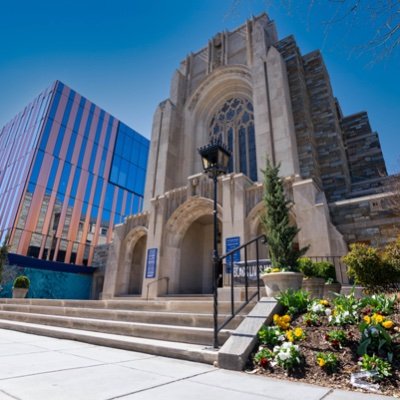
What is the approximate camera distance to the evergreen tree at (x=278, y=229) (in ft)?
27.0

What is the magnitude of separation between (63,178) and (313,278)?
88.4 feet

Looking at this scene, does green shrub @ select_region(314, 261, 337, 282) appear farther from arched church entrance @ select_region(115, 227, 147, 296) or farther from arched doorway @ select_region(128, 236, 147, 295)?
arched doorway @ select_region(128, 236, 147, 295)

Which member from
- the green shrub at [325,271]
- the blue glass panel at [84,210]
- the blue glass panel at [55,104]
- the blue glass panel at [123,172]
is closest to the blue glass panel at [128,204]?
the blue glass panel at [123,172]

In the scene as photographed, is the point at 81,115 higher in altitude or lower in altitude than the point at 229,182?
higher

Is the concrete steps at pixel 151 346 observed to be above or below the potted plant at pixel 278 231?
below

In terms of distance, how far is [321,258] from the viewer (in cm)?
941

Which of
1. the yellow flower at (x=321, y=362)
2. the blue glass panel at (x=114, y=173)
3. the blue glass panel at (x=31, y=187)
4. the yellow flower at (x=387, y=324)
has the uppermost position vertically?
the blue glass panel at (x=114, y=173)

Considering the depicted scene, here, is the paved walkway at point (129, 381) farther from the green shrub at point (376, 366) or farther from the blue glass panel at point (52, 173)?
the blue glass panel at point (52, 173)

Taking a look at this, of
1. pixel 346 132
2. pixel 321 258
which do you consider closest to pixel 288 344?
pixel 321 258

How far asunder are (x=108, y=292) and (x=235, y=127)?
13.2 metres

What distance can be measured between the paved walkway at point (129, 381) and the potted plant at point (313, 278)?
4.68m

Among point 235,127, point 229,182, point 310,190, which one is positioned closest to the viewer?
point 310,190

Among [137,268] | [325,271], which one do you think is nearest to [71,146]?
[137,268]

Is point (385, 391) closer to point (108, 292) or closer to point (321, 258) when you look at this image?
point (321, 258)
